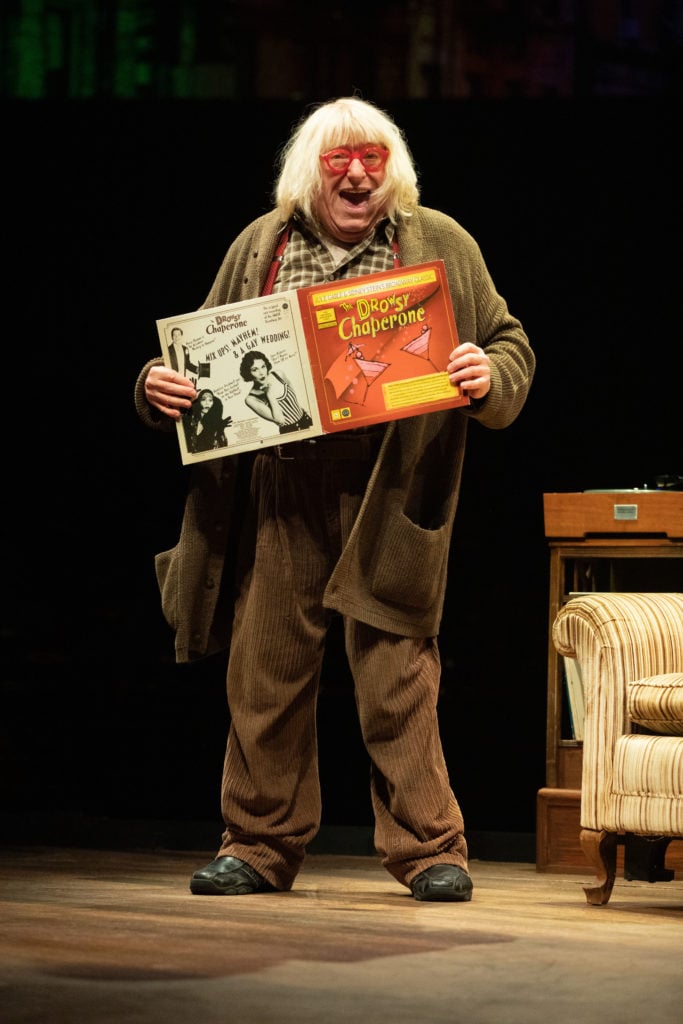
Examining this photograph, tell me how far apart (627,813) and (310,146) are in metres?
1.31

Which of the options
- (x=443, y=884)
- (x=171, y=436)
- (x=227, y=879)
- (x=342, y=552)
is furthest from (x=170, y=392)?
(x=171, y=436)

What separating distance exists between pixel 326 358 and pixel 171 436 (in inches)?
80.8

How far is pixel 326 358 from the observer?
2.69m

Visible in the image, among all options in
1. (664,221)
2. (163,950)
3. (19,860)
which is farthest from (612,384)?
(163,950)

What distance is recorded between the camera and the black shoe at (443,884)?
8.75 ft

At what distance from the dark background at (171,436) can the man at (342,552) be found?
1.39 m

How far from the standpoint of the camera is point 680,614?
116 inches

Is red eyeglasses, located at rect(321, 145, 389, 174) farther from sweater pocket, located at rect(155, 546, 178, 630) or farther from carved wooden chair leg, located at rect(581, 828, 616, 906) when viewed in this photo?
carved wooden chair leg, located at rect(581, 828, 616, 906)

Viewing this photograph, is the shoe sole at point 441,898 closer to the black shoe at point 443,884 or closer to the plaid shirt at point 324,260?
the black shoe at point 443,884

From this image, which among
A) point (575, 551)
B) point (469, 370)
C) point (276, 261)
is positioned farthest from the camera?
point (575, 551)

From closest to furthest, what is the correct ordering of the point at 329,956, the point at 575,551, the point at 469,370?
the point at 329,956
the point at 469,370
the point at 575,551

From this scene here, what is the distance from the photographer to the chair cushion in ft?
8.73

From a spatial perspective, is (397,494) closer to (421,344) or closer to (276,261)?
(421,344)

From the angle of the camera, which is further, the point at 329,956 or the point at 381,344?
the point at 381,344
